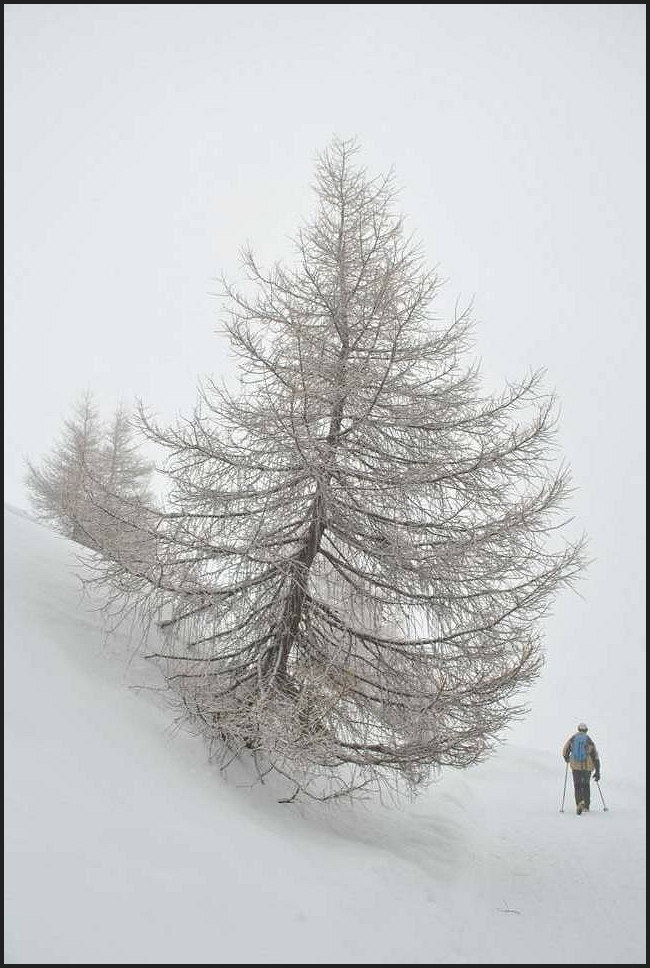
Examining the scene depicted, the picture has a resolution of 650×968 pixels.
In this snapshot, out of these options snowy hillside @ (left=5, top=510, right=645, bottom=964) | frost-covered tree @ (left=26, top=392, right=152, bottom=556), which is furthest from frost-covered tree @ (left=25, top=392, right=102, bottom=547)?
snowy hillside @ (left=5, top=510, right=645, bottom=964)

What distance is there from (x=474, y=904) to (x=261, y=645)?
123 inches

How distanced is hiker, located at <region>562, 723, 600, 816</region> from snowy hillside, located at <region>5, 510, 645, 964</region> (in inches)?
79.9

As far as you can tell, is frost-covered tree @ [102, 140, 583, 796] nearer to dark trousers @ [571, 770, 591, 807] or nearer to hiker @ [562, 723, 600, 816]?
hiker @ [562, 723, 600, 816]

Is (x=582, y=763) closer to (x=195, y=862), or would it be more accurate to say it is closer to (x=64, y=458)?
(x=195, y=862)

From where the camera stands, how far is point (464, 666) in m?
5.74

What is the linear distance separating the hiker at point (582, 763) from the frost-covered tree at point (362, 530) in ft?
15.3

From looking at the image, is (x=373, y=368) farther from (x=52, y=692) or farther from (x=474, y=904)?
(x=474, y=904)

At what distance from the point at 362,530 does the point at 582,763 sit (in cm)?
645

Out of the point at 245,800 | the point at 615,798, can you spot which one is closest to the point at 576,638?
the point at 615,798

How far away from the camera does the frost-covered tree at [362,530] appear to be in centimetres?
564

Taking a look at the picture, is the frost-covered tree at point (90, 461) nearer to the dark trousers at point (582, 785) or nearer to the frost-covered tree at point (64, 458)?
the frost-covered tree at point (64, 458)

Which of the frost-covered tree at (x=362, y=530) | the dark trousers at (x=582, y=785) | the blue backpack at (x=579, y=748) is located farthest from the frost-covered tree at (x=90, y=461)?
the dark trousers at (x=582, y=785)

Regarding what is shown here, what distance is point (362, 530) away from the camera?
6.13 meters

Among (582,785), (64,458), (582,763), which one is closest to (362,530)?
(582,763)
